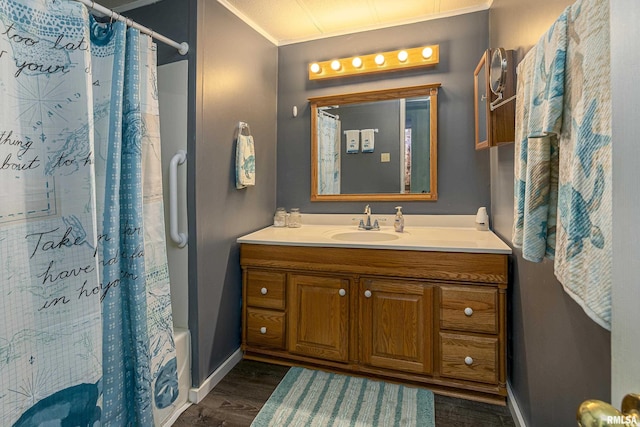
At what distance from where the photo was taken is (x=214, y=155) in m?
1.81

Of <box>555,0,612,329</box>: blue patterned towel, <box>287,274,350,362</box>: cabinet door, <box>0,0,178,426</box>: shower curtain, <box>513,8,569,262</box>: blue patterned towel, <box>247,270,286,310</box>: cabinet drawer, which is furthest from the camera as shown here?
<box>247,270,286,310</box>: cabinet drawer

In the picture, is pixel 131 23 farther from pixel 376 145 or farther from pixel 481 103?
pixel 481 103

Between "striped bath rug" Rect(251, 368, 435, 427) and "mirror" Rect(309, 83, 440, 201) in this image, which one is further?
"mirror" Rect(309, 83, 440, 201)

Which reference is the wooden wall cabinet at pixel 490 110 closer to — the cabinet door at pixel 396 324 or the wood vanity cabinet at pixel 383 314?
the wood vanity cabinet at pixel 383 314

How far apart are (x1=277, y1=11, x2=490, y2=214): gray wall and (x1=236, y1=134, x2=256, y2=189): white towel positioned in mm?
570

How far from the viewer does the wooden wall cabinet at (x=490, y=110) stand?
4.76 feet

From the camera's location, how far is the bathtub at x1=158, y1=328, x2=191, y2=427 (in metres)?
1.61

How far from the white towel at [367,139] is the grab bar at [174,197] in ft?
4.21

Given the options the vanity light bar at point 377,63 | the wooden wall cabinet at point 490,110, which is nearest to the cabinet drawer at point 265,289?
the wooden wall cabinet at point 490,110

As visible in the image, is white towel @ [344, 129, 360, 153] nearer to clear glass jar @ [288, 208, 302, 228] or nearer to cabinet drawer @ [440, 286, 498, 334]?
clear glass jar @ [288, 208, 302, 228]

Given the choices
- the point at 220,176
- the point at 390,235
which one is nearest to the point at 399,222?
the point at 390,235

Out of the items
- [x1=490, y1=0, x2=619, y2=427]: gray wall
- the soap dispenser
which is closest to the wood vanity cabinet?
[x1=490, y1=0, x2=619, y2=427]: gray wall

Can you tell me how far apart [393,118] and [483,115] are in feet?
2.15

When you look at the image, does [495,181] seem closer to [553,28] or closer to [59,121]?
[553,28]
